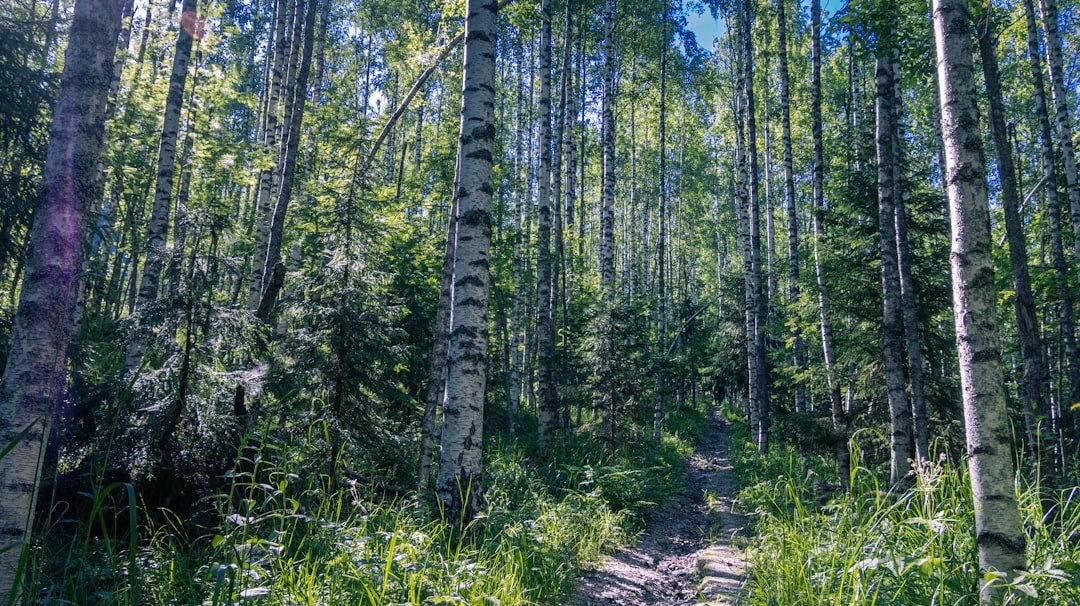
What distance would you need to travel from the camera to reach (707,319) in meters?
41.9

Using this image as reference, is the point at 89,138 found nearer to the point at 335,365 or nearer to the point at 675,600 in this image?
the point at 335,365

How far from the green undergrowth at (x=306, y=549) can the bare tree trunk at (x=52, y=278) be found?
32 cm

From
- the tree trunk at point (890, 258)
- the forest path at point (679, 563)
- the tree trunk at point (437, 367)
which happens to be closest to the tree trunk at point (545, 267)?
the forest path at point (679, 563)

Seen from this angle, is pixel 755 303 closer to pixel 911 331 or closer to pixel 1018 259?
pixel 911 331

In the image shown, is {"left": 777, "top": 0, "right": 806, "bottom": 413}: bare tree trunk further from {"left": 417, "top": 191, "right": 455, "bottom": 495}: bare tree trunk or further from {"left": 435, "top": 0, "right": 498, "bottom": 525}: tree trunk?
{"left": 435, "top": 0, "right": 498, "bottom": 525}: tree trunk

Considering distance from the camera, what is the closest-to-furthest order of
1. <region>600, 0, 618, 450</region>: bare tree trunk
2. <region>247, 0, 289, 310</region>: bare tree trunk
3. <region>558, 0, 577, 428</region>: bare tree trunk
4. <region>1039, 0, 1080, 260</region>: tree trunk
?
<region>247, 0, 289, 310</region>: bare tree trunk < <region>1039, 0, 1080, 260</region>: tree trunk < <region>600, 0, 618, 450</region>: bare tree trunk < <region>558, 0, 577, 428</region>: bare tree trunk

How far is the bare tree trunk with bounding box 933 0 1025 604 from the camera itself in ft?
8.36

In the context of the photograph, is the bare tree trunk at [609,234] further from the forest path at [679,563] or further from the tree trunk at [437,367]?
the tree trunk at [437,367]

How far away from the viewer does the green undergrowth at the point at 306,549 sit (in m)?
2.71

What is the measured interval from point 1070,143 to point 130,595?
1517 cm

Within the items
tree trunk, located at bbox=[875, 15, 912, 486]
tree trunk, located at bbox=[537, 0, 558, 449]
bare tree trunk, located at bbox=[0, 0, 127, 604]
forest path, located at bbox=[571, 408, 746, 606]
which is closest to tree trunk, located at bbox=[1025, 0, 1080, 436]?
tree trunk, located at bbox=[875, 15, 912, 486]

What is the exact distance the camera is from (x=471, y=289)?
4941mm

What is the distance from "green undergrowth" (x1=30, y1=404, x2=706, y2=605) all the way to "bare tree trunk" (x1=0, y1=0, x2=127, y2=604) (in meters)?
0.32

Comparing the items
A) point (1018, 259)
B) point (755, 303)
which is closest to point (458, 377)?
point (1018, 259)
